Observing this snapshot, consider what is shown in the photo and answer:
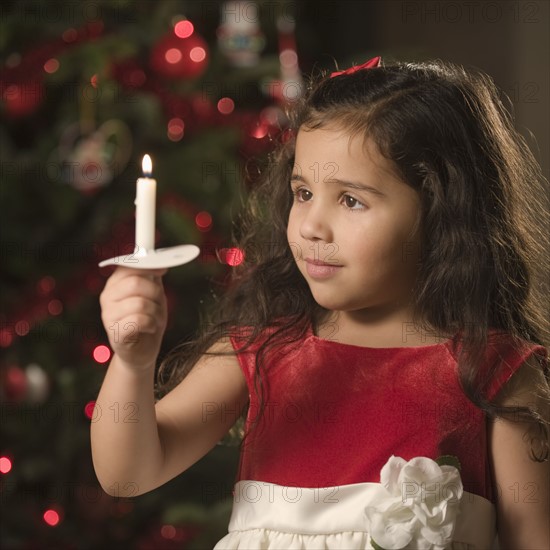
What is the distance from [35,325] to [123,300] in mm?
919

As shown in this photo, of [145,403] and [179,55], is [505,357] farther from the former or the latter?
[179,55]

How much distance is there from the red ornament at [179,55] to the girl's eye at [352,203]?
0.78m

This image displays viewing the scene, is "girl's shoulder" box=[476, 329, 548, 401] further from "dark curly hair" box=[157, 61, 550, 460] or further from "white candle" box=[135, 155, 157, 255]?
"white candle" box=[135, 155, 157, 255]

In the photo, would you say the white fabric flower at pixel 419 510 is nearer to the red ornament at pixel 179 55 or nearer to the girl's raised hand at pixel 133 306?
the girl's raised hand at pixel 133 306

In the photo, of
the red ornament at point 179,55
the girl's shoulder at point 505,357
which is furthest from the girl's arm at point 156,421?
the red ornament at point 179,55

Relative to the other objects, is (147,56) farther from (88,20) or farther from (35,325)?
(35,325)

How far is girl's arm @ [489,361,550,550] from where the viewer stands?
3.69 ft

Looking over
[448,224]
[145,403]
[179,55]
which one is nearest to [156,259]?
[145,403]

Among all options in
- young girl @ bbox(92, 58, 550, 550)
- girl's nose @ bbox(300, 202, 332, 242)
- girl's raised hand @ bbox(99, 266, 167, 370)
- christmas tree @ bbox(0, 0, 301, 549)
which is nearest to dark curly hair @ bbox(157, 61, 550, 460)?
young girl @ bbox(92, 58, 550, 550)

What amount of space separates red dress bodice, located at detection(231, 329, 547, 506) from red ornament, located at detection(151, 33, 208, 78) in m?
0.78

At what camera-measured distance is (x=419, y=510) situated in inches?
40.7

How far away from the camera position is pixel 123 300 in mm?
909

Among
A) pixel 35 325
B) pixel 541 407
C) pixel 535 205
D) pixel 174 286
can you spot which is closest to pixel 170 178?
pixel 174 286

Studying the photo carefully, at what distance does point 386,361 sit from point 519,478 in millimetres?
215
